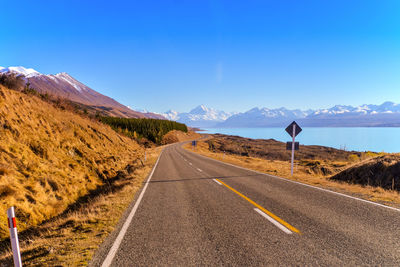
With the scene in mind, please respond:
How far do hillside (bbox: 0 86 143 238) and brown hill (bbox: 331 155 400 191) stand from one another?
626 inches

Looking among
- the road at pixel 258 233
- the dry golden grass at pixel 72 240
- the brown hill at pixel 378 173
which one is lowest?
the dry golden grass at pixel 72 240

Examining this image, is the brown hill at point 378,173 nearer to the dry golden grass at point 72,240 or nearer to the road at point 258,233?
the road at point 258,233

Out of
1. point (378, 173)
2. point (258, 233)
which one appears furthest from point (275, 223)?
point (378, 173)

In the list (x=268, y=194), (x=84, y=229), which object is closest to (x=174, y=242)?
(x=84, y=229)

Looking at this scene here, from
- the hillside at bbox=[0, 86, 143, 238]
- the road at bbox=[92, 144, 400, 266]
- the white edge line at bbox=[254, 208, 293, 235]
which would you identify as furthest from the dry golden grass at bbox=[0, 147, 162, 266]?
A: the white edge line at bbox=[254, 208, 293, 235]

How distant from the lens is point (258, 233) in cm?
462

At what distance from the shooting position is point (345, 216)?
18.6 ft

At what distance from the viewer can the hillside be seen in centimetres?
744

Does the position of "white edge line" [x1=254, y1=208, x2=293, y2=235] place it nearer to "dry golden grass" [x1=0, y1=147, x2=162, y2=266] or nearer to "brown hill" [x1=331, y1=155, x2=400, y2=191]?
"dry golden grass" [x1=0, y1=147, x2=162, y2=266]

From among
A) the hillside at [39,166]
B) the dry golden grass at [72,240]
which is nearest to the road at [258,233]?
the dry golden grass at [72,240]

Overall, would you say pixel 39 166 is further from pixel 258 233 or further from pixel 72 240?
pixel 258 233

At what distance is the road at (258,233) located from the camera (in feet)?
11.8

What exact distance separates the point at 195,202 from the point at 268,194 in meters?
3.06

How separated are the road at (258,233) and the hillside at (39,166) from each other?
13.4ft
